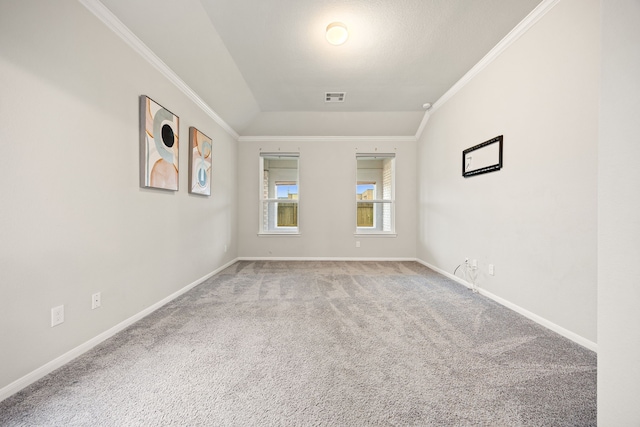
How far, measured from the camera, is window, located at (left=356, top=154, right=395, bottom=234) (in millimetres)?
5547

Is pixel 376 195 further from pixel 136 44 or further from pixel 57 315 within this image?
pixel 57 315

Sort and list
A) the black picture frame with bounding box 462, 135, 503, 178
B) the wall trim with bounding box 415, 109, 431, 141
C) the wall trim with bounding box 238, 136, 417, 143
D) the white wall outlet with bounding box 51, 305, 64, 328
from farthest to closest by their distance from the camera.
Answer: the wall trim with bounding box 238, 136, 417, 143 < the wall trim with bounding box 415, 109, 431, 141 < the black picture frame with bounding box 462, 135, 503, 178 < the white wall outlet with bounding box 51, 305, 64, 328

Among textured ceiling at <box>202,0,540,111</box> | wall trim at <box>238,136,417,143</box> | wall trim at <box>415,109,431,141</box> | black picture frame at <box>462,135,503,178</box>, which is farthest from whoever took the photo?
wall trim at <box>238,136,417,143</box>

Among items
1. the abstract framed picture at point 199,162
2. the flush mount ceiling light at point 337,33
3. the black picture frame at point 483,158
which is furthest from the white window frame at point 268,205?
the black picture frame at point 483,158

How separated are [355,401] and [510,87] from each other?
122 inches

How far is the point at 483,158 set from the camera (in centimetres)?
306

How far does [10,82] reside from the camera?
1.38 metres

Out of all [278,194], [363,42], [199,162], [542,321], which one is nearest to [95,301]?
[199,162]

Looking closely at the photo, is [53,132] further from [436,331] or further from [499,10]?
[499,10]

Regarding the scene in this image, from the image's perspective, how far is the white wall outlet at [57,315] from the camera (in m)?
1.60

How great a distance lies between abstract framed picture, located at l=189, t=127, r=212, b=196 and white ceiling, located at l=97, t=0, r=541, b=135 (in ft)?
1.77

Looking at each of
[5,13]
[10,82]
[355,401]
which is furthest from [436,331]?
[5,13]

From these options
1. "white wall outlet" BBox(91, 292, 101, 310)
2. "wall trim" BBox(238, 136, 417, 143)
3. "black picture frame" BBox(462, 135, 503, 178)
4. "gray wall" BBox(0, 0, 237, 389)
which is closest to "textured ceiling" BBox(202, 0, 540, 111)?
"black picture frame" BBox(462, 135, 503, 178)

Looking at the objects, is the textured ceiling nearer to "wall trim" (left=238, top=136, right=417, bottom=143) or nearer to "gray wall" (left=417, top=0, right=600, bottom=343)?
"gray wall" (left=417, top=0, right=600, bottom=343)
